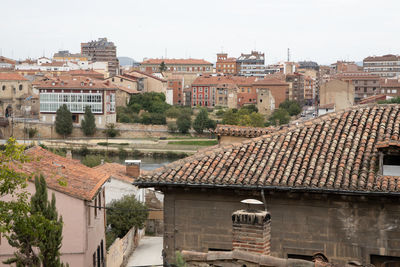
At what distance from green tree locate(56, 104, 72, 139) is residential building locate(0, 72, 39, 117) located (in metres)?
15.6

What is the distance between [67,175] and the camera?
1711cm

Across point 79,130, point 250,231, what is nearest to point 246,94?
point 79,130

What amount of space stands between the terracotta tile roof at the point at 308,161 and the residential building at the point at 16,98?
92399 mm

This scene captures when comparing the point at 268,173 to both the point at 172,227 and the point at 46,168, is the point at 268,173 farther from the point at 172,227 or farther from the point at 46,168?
the point at 46,168

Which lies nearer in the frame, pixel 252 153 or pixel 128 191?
pixel 252 153

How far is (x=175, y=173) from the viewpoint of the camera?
32.7 ft

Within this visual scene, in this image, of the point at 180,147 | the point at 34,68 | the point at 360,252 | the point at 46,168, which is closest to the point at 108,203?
the point at 46,168

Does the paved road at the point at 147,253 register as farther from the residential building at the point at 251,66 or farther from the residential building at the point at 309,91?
the residential building at the point at 251,66

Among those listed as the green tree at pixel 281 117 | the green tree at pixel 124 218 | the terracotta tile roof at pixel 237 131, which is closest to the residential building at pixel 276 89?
the green tree at pixel 281 117

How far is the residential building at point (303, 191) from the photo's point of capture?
359 inches

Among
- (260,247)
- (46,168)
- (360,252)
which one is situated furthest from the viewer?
(46,168)

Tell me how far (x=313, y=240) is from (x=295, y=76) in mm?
111758

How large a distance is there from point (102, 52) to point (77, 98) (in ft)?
255

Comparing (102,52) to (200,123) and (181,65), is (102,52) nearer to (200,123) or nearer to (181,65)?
(181,65)
